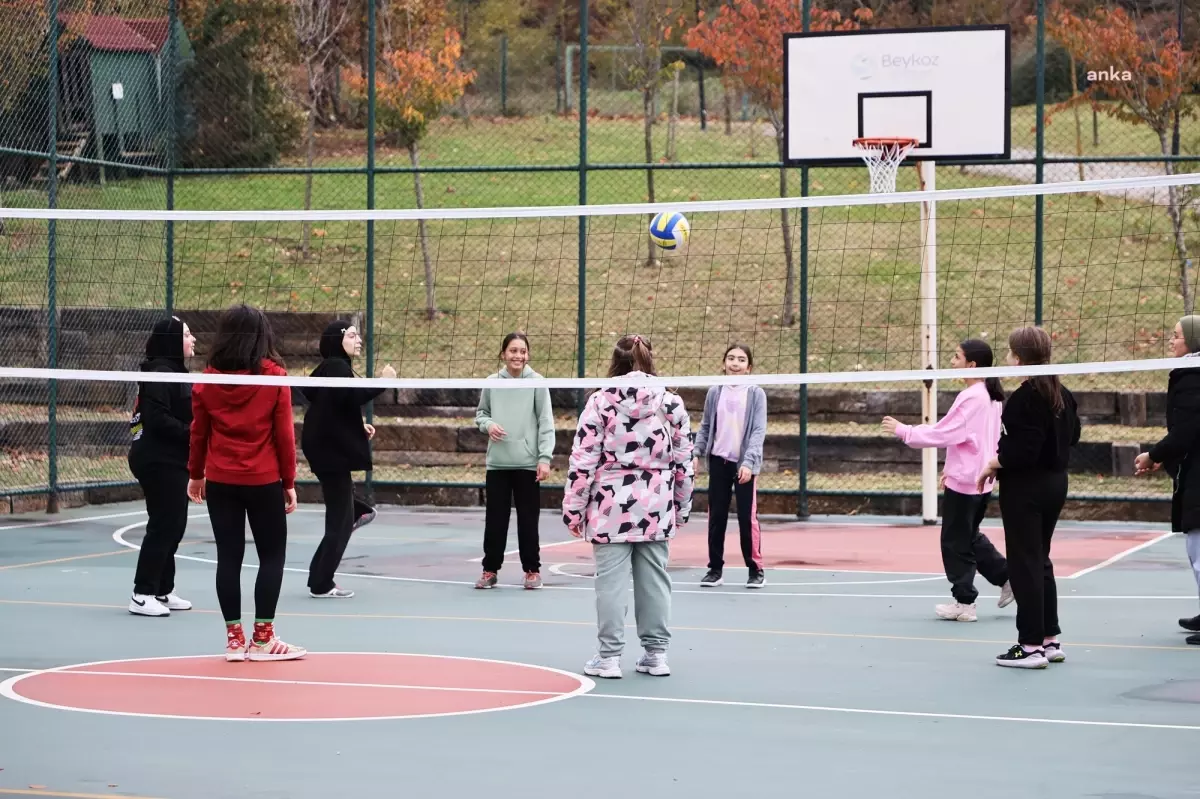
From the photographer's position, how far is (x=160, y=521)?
951 cm

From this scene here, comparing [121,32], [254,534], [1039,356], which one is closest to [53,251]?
[121,32]

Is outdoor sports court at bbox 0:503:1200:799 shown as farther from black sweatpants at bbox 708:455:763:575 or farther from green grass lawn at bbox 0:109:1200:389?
green grass lawn at bbox 0:109:1200:389

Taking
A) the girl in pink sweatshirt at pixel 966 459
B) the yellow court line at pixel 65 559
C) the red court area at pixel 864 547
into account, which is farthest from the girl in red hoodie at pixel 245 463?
the yellow court line at pixel 65 559

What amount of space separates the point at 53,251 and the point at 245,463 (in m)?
7.99

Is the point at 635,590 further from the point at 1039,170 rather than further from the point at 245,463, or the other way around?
the point at 1039,170

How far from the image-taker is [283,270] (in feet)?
72.6

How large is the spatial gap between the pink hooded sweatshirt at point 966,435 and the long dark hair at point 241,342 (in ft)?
11.3

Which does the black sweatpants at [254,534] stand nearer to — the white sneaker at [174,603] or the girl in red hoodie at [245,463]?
the girl in red hoodie at [245,463]

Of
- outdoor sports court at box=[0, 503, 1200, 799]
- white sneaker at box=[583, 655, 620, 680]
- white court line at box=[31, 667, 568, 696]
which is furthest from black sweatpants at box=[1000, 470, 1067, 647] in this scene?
white court line at box=[31, 667, 568, 696]

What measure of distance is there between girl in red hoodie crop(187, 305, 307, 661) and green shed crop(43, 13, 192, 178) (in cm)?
835

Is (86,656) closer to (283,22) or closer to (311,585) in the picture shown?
(311,585)

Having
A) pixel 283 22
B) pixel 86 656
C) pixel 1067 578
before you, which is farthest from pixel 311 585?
pixel 283 22

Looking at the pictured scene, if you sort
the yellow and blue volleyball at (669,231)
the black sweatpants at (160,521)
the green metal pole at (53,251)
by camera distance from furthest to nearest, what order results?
1. the green metal pole at (53,251)
2. the yellow and blue volleyball at (669,231)
3. the black sweatpants at (160,521)

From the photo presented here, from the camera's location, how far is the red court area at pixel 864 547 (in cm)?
1220
